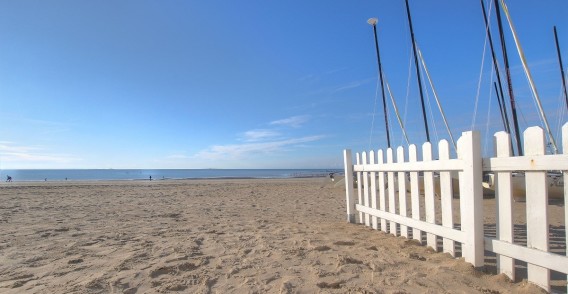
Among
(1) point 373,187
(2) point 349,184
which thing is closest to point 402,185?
(1) point 373,187

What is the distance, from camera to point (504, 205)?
3086 mm

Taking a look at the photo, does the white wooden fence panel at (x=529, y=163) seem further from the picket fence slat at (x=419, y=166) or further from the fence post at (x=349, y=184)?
the fence post at (x=349, y=184)

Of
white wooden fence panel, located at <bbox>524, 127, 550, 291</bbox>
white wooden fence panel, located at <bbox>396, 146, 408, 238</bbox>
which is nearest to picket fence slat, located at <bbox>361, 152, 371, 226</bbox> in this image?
white wooden fence panel, located at <bbox>396, 146, 408, 238</bbox>

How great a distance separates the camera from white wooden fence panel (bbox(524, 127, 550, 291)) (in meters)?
2.69

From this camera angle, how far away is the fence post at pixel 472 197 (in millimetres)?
3285

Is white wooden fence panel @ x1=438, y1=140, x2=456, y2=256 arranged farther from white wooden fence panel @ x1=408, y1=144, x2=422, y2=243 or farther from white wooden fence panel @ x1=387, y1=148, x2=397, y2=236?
white wooden fence panel @ x1=387, y1=148, x2=397, y2=236

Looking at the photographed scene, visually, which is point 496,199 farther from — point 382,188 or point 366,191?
point 366,191

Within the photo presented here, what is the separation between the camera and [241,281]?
329 cm

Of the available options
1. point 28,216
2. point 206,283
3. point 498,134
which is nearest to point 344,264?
point 206,283

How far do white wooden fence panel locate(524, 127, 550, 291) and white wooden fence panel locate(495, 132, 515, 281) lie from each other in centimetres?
19

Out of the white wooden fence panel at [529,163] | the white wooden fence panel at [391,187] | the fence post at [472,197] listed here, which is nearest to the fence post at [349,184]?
the white wooden fence panel at [391,187]

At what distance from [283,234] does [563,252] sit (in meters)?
3.57

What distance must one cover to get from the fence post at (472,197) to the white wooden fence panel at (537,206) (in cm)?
48

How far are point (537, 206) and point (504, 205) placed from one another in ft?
1.12
